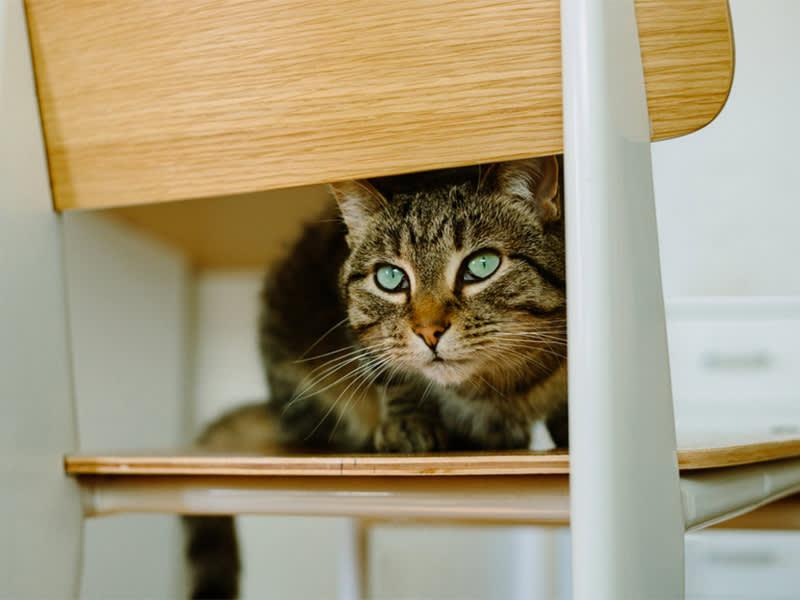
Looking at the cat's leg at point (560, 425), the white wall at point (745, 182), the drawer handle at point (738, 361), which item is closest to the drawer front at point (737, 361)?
the drawer handle at point (738, 361)

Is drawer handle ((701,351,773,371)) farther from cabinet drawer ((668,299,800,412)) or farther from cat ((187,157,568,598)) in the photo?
cat ((187,157,568,598))

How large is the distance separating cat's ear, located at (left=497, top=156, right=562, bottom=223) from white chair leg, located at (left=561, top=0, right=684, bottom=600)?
0.73 ft

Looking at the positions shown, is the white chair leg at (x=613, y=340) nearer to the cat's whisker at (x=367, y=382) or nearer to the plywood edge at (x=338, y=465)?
the plywood edge at (x=338, y=465)

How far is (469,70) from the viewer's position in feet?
1.78

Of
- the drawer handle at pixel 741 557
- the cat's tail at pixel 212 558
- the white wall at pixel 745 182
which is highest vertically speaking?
the white wall at pixel 745 182

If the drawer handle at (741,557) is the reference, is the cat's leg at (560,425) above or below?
above

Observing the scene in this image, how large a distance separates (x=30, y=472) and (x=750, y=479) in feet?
2.20

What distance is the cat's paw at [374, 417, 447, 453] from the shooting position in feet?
2.68

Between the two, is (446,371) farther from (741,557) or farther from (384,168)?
(741,557)

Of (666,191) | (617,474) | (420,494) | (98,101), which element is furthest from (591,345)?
(666,191)

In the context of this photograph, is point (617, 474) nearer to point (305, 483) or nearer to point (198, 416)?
point (305, 483)

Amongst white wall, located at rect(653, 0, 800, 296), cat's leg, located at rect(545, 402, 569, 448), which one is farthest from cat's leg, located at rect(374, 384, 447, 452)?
white wall, located at rect(653, 0, 800, 296)

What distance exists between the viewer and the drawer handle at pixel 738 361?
1.53 metres

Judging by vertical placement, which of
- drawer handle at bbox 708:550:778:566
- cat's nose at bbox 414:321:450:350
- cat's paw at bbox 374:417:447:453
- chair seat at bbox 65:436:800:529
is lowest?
drawer handle at bbox 708:550:778:566
